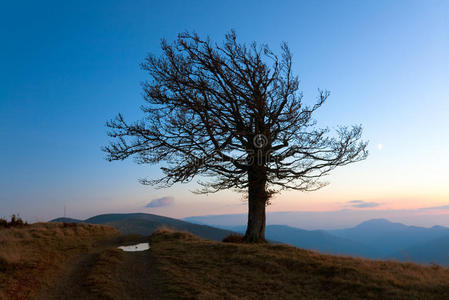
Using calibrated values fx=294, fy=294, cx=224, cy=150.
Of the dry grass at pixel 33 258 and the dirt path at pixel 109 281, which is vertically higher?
the dry grass at pixel 33 258

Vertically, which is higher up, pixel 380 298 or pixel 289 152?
pixel 289 152

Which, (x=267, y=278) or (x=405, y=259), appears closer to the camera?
(x=267, y=278)

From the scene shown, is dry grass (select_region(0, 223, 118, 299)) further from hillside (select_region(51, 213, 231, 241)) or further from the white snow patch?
hillside (select_region(51, 213, 231, 241))

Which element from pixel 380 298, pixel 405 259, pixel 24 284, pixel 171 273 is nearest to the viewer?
pixel 380 298

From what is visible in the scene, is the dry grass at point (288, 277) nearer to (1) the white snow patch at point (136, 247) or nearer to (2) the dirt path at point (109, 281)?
(2) the dirt path at point (109, 281)

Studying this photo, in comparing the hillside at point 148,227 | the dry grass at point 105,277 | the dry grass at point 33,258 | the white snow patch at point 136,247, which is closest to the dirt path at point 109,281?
the dry grass at point 105,277

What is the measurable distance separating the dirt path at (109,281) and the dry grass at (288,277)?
0.54 meters

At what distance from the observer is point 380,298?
7.35 m

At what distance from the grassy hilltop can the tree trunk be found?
318 centimetres

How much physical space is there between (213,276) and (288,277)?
7.95 ft

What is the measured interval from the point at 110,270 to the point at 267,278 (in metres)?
5.45

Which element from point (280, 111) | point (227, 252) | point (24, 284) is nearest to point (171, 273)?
point (227, 252)

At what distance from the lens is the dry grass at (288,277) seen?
784cm

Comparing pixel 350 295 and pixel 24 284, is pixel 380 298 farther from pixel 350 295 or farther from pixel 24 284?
pixel 24 284
